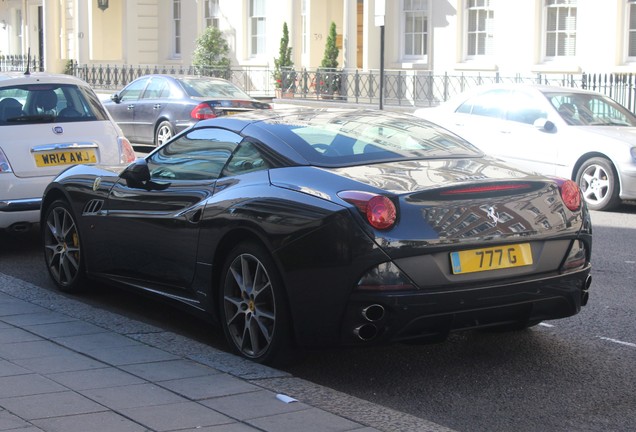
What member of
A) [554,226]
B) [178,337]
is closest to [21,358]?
[178,337]

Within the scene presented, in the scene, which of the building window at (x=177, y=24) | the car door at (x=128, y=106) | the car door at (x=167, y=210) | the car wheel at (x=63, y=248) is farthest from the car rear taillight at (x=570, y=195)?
the building window at (x=177, y=24)

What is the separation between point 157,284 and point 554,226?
2.71 m

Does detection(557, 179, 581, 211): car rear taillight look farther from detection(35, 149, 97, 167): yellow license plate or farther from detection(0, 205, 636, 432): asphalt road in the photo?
detection(35, 149, 97, 167): yellow license plate

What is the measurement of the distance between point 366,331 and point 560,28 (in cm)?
1950

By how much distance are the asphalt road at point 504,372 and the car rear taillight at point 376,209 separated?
96 centimetres

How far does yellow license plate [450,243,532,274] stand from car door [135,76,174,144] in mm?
14257

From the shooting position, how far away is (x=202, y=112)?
61.0 ft

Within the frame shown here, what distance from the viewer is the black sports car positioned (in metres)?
5.54

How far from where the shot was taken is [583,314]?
24.7ft

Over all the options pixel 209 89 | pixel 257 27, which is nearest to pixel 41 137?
pixel 209 89

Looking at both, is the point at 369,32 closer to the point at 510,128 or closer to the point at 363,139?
the point at 510,128

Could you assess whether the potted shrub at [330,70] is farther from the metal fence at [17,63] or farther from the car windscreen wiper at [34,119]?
the car windscreen wiper at [34,119]

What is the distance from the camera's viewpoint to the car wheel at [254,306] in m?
5.90

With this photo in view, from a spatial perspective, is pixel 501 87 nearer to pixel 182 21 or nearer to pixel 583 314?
pixel 583 314
